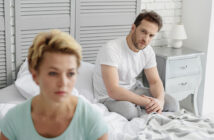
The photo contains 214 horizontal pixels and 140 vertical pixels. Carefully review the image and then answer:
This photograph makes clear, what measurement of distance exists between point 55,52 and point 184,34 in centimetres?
242

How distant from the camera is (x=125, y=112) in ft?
7.61

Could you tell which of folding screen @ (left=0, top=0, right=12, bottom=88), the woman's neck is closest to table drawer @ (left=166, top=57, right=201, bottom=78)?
folding screen @ (left=0, top=0, right=12, bottom=88)

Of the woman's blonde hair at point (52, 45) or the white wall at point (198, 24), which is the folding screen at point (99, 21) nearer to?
the white wall at point (198, 24)

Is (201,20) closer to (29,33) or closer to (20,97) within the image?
(29,33)

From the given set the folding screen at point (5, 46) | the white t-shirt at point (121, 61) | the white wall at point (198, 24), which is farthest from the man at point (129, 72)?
the white wall at point (198, 24)

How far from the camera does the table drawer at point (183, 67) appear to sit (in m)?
3.14

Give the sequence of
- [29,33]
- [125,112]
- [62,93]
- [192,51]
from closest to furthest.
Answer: [62,93] < [125,112] < [29,33] < [192,51]

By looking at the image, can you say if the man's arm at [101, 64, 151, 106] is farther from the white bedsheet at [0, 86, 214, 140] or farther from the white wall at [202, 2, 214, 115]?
the white wall at [202, 2, 214, 115]

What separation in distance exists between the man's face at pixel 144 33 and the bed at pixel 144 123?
1.62ft

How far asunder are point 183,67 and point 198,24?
0.53 m

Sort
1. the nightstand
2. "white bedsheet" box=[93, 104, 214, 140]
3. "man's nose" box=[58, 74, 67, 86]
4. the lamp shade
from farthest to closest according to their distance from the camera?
the lamp shade, the nightstand, "white bedsheet" box=[93, 104, 214, 140], "man's nose" box=[58, 74, 67, 86]

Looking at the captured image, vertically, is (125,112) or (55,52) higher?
(55,52)

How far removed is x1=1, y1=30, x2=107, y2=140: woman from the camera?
1.18m

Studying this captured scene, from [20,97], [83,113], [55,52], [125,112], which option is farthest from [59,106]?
[20,97]
